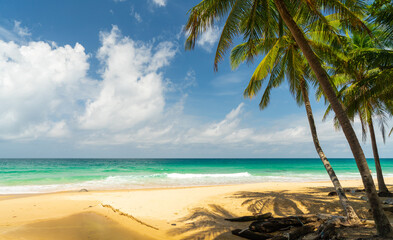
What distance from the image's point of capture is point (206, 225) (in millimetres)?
5621

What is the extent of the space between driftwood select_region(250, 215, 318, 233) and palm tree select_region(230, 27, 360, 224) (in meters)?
1.11

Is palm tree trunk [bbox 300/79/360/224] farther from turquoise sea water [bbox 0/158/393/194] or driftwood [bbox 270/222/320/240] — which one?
turquoise sea water [bbox 0/158/393/194]

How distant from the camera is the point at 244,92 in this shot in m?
9.67

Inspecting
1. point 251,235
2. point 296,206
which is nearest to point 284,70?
point 296,206

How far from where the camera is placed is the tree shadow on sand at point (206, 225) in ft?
16.4

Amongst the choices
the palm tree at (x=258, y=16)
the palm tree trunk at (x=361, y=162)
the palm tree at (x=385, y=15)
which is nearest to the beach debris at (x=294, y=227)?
the palm tree trunk at (x=361, y=162)

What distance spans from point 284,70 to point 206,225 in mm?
6618

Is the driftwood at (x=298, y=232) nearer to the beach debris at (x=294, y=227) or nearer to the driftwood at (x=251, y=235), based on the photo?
the beach debris at (x=294, y=227)

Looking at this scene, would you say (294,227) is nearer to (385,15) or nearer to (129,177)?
(385,15)

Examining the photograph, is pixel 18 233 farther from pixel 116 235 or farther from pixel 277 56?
pixel 277 56

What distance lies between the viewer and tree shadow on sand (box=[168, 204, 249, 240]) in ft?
16.4

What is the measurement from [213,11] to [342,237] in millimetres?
5893

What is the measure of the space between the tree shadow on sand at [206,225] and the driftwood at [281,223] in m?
0.71

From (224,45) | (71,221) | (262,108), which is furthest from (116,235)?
(262,108)
